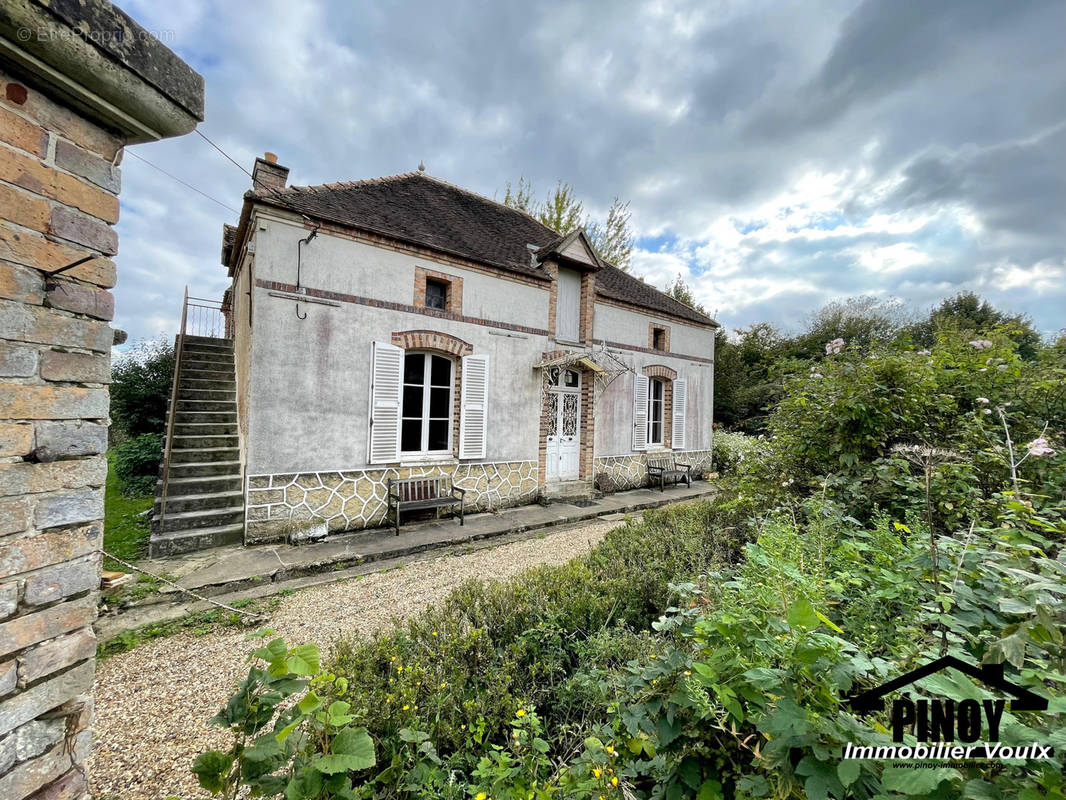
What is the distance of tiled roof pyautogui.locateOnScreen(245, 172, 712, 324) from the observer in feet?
20.5

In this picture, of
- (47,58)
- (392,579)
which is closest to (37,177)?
(47,58)

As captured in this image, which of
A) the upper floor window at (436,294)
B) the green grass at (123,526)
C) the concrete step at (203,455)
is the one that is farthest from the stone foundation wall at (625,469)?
the green grass at (123,526)

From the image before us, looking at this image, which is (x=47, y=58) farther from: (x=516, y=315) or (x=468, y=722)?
(x=516, y=315)

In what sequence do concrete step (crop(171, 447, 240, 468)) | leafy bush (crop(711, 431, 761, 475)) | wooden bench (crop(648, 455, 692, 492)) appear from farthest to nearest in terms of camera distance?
leafy bush (crop(711, 431, 761, 475)) → wooden bench (crop(648, 455, 692, 492)) → concrete step (crop(171, 447, 240, 468))

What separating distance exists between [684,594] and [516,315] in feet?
21.8

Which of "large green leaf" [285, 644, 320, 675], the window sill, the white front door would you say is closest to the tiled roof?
the white front door

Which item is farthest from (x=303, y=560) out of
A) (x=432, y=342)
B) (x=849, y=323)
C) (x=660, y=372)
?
(x=849, y=323)

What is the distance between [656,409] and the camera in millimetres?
10883

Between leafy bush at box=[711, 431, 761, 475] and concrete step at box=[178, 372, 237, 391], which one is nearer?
concrete step at box=[178, 372, 237, 391]

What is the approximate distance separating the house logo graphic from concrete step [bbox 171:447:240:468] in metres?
7.74

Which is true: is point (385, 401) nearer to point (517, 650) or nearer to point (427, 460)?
point (427, 460)

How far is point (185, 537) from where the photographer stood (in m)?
4.99

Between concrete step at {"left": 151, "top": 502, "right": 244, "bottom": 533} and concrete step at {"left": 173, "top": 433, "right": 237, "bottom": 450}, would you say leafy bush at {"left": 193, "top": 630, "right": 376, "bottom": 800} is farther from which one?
concrete step at {"left": 173, "top": 433, "right": 237, "bottom": 450}

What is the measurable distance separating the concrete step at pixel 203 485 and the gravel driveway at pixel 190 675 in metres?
2.64
